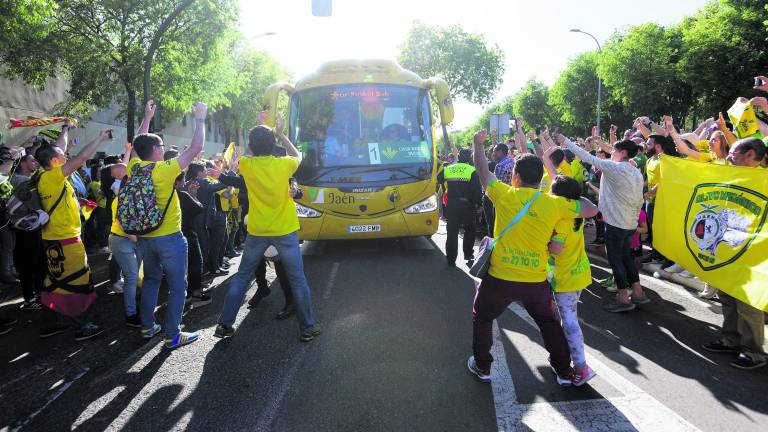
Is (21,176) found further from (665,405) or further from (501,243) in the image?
(665,405)

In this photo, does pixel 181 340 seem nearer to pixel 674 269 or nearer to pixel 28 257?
pixel 28 257

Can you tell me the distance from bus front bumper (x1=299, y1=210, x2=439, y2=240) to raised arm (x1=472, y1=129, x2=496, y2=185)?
4240mm

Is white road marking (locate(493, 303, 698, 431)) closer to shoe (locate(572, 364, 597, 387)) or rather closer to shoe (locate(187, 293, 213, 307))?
shoe (locate(572, 364, 597, 387))

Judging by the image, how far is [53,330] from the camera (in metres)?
5.04

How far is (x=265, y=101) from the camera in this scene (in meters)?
7.92

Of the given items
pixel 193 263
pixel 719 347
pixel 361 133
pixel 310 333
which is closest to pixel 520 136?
pixel 719 347

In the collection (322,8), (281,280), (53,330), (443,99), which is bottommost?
(53,330)

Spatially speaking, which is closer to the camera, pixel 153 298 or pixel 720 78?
pixel 153 298

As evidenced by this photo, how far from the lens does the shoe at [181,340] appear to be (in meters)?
4.52

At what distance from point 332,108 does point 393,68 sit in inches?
52.6

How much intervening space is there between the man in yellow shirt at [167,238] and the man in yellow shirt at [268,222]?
0.41 meters

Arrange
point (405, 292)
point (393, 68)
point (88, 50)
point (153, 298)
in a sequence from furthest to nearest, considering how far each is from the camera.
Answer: point (88, 50)
point (393, 68)
point (405, 292)
point (153, 298)

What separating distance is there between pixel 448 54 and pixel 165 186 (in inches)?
1593

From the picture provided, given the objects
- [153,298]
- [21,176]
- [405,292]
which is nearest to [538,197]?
[405,292]
